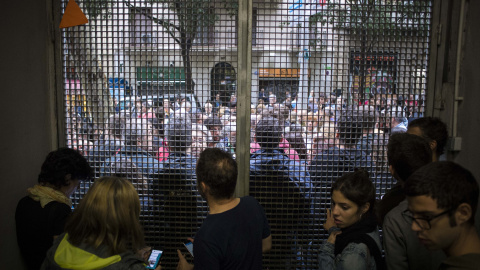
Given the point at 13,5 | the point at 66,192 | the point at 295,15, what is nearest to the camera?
the point at 66,192

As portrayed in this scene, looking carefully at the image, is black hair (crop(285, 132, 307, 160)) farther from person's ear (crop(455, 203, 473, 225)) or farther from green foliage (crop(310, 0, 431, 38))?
person's ear (crop(455, 203, 473, 225))

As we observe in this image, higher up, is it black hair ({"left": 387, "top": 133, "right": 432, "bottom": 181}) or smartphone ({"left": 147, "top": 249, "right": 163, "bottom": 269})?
black hair ({"left": 387, "top": 133, "right": 432, "bottom": 181})

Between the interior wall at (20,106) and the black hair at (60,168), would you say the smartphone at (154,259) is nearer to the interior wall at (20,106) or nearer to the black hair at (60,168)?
the black hair at (60,168)

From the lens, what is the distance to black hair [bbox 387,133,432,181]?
211cm

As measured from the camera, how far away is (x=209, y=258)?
6.31 ft

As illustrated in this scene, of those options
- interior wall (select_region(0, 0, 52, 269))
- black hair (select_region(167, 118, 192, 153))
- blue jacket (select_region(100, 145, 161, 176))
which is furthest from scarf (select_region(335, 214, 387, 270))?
interior wall (select_region(0, 0, 52, 269))

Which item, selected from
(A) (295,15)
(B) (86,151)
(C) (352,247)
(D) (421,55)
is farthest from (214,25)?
(C) (352,247)

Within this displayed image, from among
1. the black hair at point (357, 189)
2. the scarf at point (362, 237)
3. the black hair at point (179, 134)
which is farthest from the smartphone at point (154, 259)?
the black hair at point (357, 189)

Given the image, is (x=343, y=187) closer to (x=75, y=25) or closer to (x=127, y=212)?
(x=127, y=212)

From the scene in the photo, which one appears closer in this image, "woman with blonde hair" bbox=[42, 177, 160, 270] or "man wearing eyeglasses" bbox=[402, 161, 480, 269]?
"man wearing eyeglasses" bbox=[402, 161, 480, 269]

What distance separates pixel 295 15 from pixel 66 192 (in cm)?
225

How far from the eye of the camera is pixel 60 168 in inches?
99.9

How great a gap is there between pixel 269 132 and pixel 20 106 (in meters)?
2.05

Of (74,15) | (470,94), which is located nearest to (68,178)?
(74,15)
